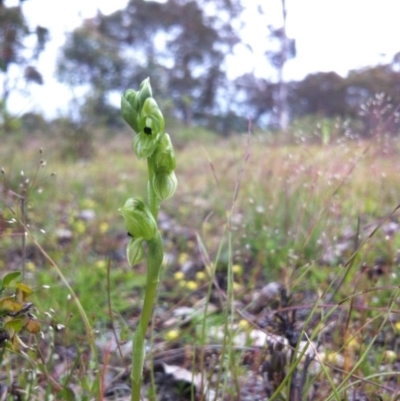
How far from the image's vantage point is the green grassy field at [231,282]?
1001mm

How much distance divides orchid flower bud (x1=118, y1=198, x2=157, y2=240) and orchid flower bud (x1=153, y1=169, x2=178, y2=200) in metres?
0.04

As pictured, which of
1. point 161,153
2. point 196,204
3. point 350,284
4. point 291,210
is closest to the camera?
point 161,153

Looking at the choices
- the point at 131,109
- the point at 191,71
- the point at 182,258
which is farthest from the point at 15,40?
the point at 191,71

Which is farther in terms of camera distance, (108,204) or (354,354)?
(108,204)

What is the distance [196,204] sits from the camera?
3139 millimetres

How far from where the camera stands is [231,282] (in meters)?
1.07

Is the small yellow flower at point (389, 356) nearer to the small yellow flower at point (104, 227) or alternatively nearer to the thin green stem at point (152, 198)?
the thin green stem at point (152, 198)

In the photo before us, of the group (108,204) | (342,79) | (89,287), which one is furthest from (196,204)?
(342,79)

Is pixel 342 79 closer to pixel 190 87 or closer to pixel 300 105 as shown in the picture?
pixel 300 105

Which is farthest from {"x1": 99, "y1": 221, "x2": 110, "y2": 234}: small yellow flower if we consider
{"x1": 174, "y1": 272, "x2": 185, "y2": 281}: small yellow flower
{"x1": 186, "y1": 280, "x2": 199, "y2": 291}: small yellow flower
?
{"x1": 186, "y1": 280, "x2": 199, "y2": 291}: small yellow flower

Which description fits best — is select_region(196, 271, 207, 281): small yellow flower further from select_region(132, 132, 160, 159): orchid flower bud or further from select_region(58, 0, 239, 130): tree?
select_region(58, 0, 239, 130): tree

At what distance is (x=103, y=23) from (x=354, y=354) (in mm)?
19554

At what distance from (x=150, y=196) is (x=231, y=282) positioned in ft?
1.16

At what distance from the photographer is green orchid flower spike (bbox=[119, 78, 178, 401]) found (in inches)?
30.8
